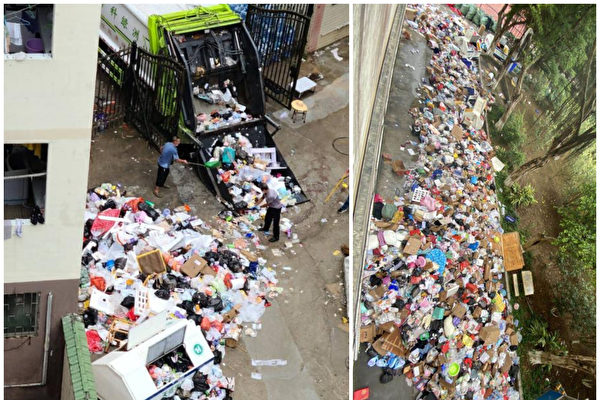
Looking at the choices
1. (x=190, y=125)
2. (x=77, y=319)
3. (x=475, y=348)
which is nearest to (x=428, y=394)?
(x=475, y=348)

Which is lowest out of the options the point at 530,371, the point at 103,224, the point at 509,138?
the point at 530,371

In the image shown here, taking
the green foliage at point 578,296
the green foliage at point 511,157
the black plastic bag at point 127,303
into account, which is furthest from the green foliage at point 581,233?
the black plastic bag at point 127,303

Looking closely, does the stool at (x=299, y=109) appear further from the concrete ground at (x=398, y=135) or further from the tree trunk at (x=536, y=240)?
the tree trunk at (x=536, y=240)

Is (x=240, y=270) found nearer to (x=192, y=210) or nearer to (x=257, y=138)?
(x=192, y=210)

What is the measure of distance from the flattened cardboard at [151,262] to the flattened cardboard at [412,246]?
14.3ft

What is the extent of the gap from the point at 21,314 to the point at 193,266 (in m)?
3.26

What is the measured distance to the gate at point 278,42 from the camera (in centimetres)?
1314

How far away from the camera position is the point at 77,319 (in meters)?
7.26

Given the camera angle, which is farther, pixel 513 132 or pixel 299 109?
pixel 513 132

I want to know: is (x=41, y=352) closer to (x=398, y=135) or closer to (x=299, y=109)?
(x=299, y=109)

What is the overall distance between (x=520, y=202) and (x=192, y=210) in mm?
7992

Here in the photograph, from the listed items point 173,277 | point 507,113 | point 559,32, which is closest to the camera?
point 173,277

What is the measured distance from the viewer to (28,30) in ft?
19.0

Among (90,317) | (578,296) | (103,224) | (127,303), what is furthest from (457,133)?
(90,317)
